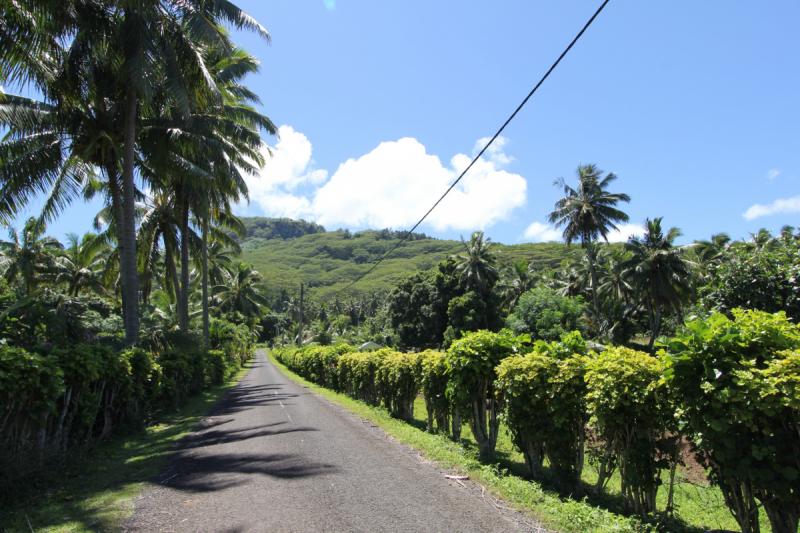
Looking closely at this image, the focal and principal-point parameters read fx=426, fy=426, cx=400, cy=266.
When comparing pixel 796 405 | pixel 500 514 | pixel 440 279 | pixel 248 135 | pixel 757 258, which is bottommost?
pixel 500 514

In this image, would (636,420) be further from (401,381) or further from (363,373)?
(363,373)

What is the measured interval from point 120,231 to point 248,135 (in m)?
7.49

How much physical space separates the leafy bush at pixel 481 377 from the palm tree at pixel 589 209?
29.9 metres

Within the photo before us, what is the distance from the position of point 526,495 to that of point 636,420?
1.62m

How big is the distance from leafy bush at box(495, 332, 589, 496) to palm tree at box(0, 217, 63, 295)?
29.9 meters

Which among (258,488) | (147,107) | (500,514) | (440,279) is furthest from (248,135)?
(440,279)

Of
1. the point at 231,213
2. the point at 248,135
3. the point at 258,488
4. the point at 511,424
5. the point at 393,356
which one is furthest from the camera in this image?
the point at 231,213

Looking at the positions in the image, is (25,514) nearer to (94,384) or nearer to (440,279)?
(94,384)

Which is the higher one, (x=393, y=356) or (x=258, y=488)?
(x=393, y=356)

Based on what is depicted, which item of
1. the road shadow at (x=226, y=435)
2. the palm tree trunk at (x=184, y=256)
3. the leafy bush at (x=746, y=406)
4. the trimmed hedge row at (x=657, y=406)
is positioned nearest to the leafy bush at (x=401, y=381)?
the road shadow at (x=226, y=435)

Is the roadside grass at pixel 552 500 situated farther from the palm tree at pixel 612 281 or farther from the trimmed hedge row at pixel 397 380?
the palm tree at pixel 612 281

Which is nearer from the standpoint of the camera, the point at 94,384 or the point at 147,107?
the point at 94,384

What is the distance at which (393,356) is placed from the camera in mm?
11305

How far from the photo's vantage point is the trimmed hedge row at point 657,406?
302 cm
